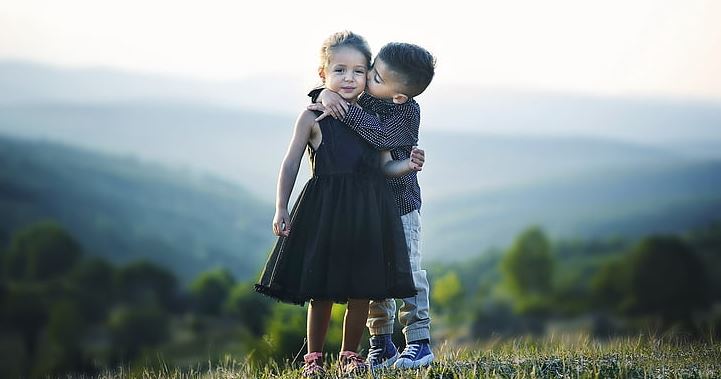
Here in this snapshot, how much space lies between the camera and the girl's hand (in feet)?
15.3

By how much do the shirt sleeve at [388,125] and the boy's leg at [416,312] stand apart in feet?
1.35

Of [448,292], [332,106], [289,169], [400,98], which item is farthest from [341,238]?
[448,292]

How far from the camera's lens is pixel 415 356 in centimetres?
503

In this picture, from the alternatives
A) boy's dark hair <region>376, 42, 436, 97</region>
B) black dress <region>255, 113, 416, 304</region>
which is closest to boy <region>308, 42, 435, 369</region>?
boy's dark hair <region>376, 42, 436, 97</region>

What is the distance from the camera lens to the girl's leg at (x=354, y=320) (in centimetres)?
482

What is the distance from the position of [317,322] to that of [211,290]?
3686cm

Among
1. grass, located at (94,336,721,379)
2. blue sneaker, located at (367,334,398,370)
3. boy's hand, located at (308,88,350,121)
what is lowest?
grass, located at (94,336,721,379)

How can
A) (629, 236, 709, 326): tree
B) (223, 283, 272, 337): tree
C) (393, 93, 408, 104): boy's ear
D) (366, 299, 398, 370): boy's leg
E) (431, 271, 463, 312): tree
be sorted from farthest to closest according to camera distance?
1. (431, 271, 463, 312): tree
2. (223, 283, 272, 337): tree
3. (629, 236, 709, 326): tree
4. (366, 299, 398, 370): boy's leg
5. (393, 93, 408, 104): boy's ear

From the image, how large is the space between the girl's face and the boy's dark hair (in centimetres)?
13

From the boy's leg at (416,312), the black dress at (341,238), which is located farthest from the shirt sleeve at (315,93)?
the boy's leg at (416,312)

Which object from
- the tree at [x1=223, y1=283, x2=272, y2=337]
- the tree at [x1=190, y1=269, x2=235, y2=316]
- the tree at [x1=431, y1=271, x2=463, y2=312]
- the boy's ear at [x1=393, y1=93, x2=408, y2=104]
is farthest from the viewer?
the tree at [x1=190, y1=269, x2=235, y2=316]

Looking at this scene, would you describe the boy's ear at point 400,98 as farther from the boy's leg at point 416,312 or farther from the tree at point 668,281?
the tree at point 668,281

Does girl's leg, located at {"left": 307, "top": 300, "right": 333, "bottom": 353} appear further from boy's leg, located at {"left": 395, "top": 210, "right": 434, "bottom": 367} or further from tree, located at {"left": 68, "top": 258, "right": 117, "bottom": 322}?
tree, located at {"left": 68, "top": 258, "right": 117, "bottom": 322}

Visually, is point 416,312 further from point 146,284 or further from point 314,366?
point 146,284
